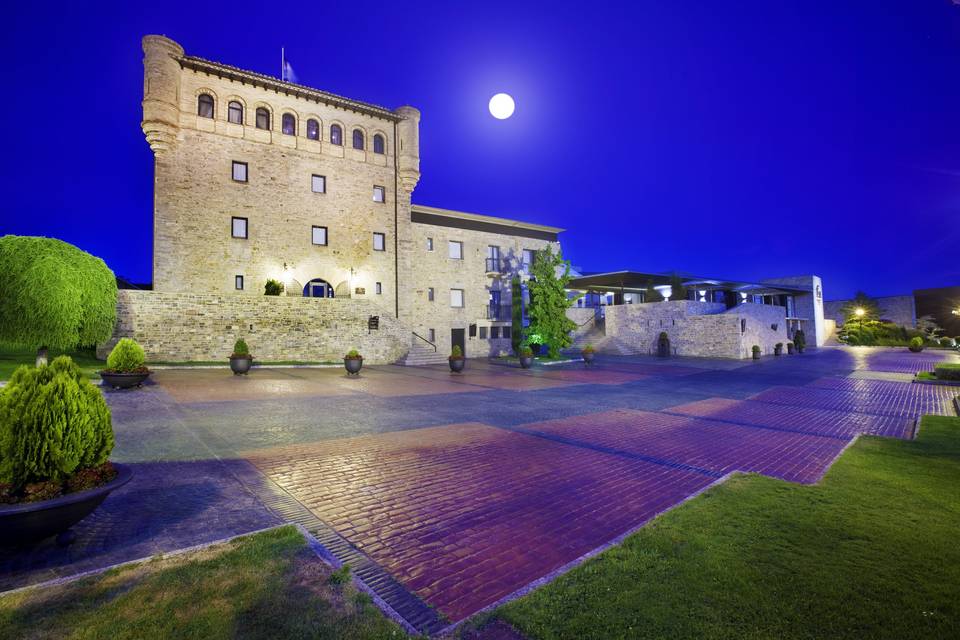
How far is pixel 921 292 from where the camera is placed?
1869 inches

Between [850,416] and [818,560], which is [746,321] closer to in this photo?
[850,416]

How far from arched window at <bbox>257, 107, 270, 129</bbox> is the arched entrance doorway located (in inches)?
387

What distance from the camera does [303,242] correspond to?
90.7 ft

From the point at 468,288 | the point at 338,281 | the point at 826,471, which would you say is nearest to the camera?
the point at 826,471

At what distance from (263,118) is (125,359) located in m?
20.0

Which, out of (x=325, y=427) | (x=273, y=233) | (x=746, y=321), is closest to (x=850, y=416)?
(x=325, y=427)

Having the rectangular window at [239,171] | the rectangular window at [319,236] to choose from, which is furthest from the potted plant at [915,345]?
the rectangular window at [239,171]

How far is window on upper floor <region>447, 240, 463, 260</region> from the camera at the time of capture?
3309 centimetres

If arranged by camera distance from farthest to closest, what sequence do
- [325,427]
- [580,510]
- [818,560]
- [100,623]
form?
1. [325,427]
2. [580,510]
3. [818,560]
4. [100,623]

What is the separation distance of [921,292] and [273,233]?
210 ft

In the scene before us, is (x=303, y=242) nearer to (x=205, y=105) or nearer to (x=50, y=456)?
(x=205, y=105)

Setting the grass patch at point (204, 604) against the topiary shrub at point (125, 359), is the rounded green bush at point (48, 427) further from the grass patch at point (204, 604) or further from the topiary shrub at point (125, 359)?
the topiary shrub at point (125, 359)

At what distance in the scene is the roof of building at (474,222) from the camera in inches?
1275

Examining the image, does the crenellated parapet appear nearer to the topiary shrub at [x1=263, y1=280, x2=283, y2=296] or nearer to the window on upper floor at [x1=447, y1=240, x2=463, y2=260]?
the topiary shrub at [x1=263, y1=280, x2=283, y2=296]
